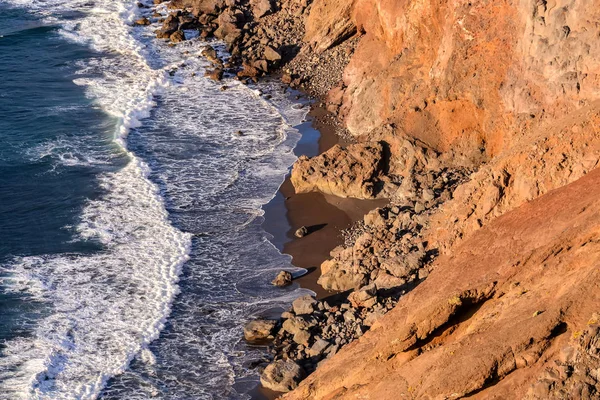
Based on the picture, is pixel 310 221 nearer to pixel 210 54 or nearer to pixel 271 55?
pixel 271 55

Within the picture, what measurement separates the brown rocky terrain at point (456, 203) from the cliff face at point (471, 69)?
0.05m

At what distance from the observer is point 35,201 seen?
2827 cm

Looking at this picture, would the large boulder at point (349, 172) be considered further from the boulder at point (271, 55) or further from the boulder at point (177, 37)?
the boulder at point (177, 37)

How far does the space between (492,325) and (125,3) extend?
4301cm

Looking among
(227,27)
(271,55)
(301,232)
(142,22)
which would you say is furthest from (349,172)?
(142,22)

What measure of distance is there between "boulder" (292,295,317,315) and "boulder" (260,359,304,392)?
1894mm

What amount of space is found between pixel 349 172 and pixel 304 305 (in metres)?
6.98

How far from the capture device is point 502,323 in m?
12.5

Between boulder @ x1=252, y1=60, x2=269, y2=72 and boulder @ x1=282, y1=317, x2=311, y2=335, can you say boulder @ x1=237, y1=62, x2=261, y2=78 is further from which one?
boulder @ x1=282, y1=317, x2=311, y2=335

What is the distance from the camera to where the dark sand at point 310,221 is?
79.9ft

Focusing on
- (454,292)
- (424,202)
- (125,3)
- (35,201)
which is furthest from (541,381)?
(125,3)

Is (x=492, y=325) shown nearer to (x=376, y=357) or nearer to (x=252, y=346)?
(x=376, y=357)

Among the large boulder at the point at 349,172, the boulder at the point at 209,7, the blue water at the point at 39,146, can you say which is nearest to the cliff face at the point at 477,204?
the large boulder at the point at 349,172

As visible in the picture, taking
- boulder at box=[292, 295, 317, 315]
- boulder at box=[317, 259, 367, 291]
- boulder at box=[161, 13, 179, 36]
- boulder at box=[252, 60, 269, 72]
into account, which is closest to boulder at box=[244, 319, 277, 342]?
boulder at box=[292, 295, 317, 315]
